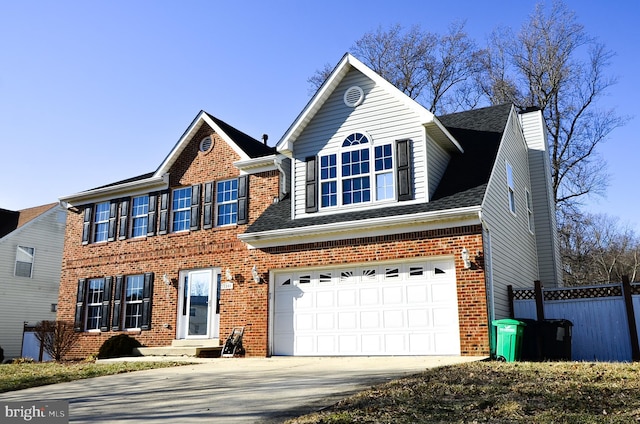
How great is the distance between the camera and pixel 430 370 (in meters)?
9.32

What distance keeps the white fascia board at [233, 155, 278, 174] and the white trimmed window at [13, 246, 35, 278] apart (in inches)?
614

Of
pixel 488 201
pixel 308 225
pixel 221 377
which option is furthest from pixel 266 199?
pixel 221 377

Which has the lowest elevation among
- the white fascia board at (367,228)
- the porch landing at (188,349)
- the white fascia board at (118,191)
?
the porch landing at (188,349)

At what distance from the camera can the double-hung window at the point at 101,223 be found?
68.2 feet

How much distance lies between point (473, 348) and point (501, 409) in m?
6.16

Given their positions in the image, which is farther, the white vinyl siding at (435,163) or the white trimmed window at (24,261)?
the white trimmed window at (24,261)

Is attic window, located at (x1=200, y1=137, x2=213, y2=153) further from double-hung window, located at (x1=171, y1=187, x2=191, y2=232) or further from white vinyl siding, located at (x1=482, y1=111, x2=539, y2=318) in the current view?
white vinyl siding, located at (x1=482, y1=111, x2=539, y2=318)

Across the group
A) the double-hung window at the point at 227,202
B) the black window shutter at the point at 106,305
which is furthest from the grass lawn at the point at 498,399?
the black window shutter at the point at 106,305

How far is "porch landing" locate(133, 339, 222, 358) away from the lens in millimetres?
15914

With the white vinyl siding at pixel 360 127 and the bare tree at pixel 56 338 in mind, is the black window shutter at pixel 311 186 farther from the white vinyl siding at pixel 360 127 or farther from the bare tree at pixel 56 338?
the bare tree at pixel 56 338

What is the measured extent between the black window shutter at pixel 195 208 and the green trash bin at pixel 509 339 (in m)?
10.3

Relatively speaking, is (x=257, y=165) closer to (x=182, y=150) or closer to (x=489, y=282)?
(x=182, y=150)

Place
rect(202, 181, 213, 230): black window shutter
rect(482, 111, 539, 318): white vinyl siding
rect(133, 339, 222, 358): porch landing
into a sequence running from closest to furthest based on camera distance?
rect(482, 111, 539, 318): white vinyl siding < rect(133, 339, 222, 358): porch landing < rect(202, 181, 213, 230): black window shutter

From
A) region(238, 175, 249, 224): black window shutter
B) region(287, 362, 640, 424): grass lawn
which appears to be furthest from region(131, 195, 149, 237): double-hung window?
region(287, 362, 640, 424): grass lawn
